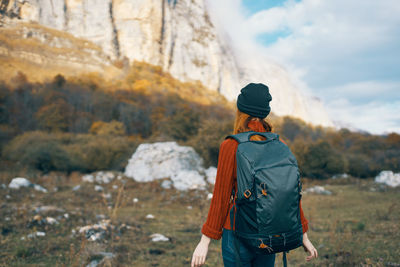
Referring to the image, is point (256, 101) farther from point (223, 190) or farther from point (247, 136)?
point (223, 190)

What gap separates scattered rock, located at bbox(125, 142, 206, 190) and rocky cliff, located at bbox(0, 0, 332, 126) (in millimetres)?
23682

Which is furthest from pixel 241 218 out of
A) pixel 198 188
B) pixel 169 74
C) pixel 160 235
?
pixel 169 74

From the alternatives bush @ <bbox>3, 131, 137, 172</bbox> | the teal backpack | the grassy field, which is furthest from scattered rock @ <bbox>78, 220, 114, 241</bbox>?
bush @ <bbox>3, 131, 137, 172</bbox>

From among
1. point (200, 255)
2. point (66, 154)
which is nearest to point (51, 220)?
point (200, 255)

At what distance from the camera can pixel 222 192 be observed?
1497 millimetres

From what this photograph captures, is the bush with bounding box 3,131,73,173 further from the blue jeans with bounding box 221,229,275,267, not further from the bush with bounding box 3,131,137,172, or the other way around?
the blue jeans with bounding box 221,229,275,267

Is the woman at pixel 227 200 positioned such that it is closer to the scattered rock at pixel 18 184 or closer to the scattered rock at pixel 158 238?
the scattered rock at pixel 158 238

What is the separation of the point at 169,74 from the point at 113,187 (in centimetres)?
4443

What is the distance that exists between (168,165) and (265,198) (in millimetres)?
12210

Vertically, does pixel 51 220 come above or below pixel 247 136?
below

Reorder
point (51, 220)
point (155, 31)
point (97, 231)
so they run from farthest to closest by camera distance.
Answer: point (155, 31), point (51, 220), point (97, 231)

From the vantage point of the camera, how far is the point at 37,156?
13.3 meters

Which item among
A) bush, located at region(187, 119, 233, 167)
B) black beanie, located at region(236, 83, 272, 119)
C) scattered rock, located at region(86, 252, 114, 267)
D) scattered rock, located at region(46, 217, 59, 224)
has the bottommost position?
scattered rock, located at region(46, 217, 59, 224)

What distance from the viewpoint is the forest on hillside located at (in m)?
14.7
